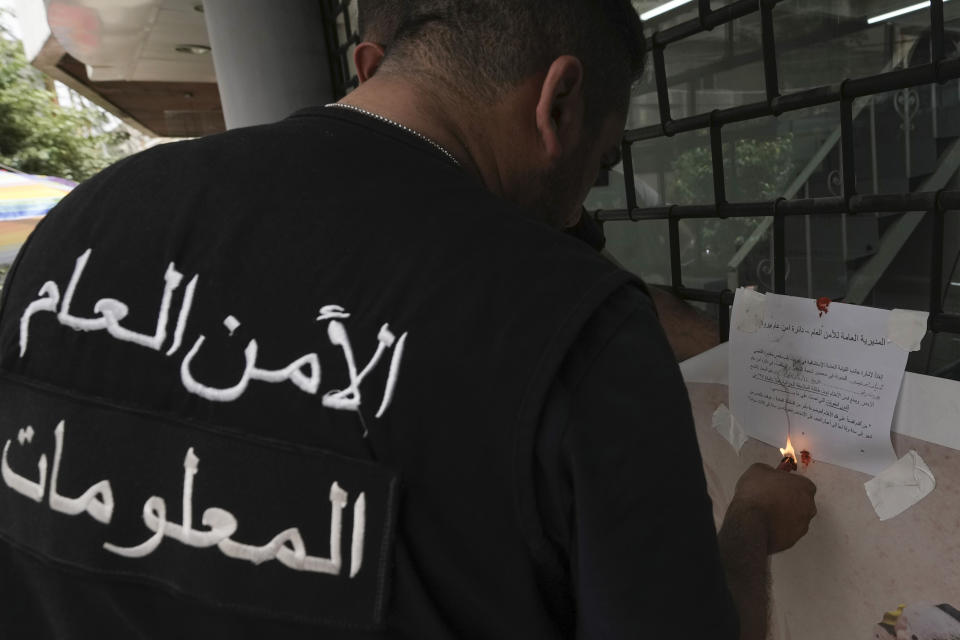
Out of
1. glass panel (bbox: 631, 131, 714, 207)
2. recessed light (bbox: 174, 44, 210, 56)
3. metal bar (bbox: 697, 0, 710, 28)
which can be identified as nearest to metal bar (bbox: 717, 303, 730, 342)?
glass panel (bbox: 631, 131, 714, 207)

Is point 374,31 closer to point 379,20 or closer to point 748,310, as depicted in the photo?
point 379,20

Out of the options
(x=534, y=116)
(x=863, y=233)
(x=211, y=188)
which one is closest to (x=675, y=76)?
(x=863, y=233)

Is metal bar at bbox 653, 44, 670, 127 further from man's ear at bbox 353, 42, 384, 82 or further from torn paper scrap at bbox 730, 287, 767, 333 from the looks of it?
man's ear at bbox 353, 42, 384, 82

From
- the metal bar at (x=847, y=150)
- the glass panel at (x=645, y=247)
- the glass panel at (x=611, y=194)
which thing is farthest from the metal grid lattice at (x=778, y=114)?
the glass panel at (x=611, y=194)

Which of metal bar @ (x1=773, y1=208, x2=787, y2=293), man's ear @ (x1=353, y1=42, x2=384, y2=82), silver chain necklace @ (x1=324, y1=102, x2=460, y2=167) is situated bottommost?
metal bar @ (x1=773, y1=208, x2=787, y2=293)

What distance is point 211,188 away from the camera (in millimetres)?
702

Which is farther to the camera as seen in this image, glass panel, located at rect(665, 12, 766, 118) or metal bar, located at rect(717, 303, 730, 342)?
glass panel, located at rect(665, 12, 766, 118)

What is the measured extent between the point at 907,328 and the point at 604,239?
49 centimetres

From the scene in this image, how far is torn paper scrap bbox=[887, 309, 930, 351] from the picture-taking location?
2.60 ft

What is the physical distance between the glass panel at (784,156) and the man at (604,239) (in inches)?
11.7

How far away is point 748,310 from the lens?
99cm

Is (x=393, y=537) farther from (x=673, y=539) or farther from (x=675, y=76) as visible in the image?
(x=675, y=76)

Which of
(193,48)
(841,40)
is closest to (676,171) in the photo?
(841,40)

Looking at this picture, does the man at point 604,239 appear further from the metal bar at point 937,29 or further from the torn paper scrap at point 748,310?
the metal bar at point 937,29
